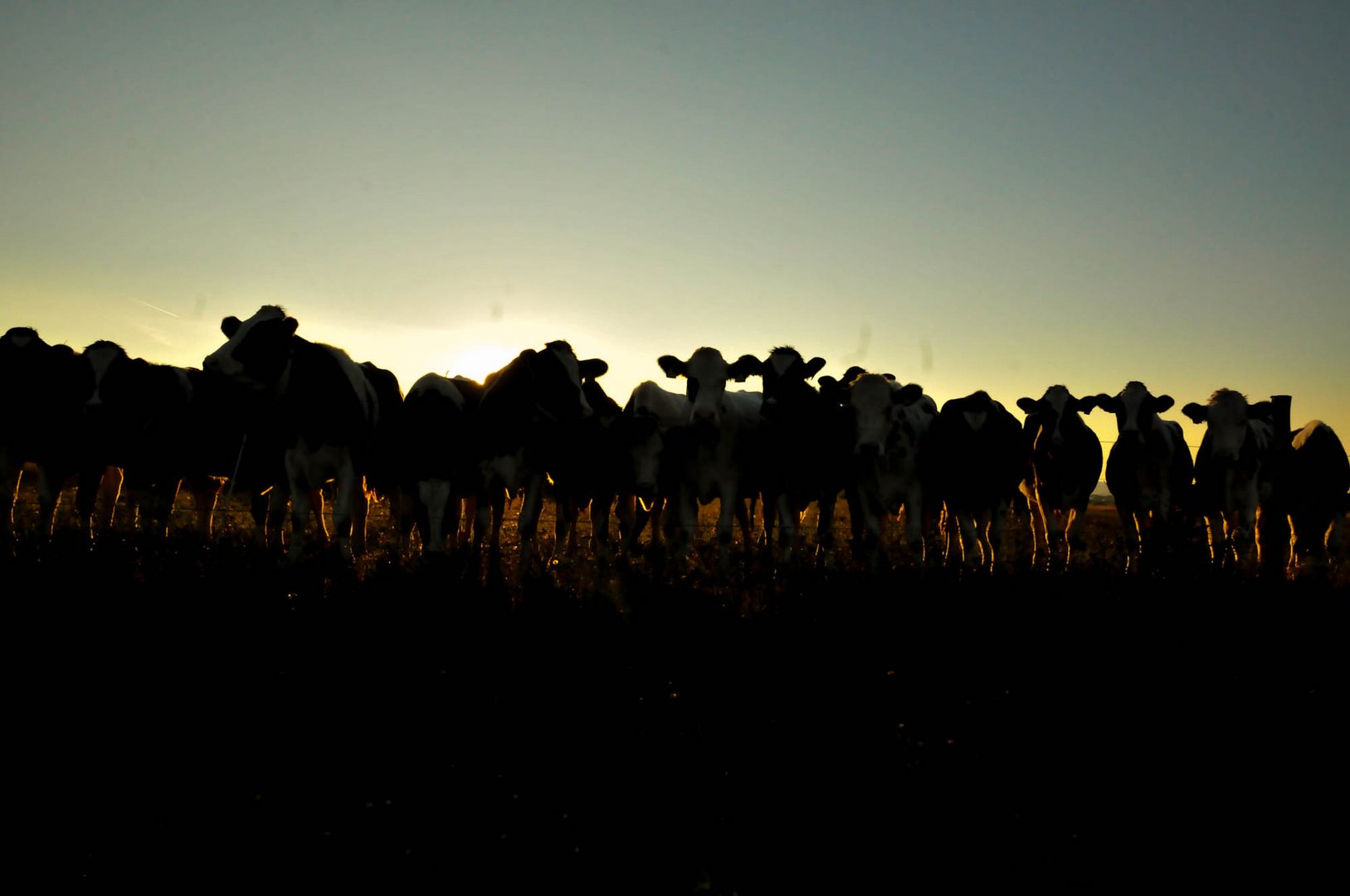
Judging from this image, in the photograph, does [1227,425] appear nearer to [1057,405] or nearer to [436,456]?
[1057,405]

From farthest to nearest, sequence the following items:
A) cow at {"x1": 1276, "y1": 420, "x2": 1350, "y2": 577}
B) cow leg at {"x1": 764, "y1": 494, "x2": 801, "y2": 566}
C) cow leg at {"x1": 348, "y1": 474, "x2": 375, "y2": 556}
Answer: cow at {"x1": 1276, "y1": 420, "x2": 1350, "y2": 577}, cow leg at {"x1": 348, "y1": 474, "x2": 375, "y2": 556}, cow leg at {"x1": 764, "y1": 494, "x2": 801, "y2": 566}

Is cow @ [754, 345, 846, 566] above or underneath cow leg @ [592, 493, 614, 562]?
above

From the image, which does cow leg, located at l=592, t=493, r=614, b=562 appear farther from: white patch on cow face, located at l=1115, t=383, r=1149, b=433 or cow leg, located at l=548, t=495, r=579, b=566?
white patch on cow face, located at l=1115, t=383, r=1149, b=433

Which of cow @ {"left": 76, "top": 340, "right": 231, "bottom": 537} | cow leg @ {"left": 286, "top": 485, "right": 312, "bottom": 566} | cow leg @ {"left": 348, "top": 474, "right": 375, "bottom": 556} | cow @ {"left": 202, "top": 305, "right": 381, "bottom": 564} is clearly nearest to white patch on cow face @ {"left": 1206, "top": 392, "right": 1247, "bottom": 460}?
cow @ {"left": 202, "top": 305, "right": 381, "bottom": 564}

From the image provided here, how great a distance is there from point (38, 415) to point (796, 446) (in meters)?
9.42

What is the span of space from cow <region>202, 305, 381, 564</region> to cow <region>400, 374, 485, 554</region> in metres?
0.63

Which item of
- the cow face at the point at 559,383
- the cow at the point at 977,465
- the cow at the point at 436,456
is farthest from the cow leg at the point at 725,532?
the cow at the point at 436,456

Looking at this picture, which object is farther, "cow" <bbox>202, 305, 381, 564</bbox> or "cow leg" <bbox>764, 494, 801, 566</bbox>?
"cow leg" <bbox>764, 494, 801, 566</bbox>

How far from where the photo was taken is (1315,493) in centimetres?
1401

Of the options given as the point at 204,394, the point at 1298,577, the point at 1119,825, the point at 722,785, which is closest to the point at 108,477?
the point at 204,394

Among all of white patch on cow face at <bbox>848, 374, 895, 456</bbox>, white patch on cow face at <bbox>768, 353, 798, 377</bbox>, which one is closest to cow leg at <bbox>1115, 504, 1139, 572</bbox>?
white patch on cow face at <bbox>848, 374, 895, 456</bbox>

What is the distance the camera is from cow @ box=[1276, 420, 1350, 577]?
13961 millimetres

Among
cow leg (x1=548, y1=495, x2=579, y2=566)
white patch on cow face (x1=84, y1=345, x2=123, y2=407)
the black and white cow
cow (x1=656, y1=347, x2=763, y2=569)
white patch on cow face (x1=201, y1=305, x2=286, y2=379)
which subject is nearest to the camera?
white patch on cow face (x1=201, y1=305, x2=286, y2=379)

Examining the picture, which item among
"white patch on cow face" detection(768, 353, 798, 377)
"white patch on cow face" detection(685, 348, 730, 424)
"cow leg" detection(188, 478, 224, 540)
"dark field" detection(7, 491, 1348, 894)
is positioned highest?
"white patch on cow face" detection(768, 353, 798, 377)
